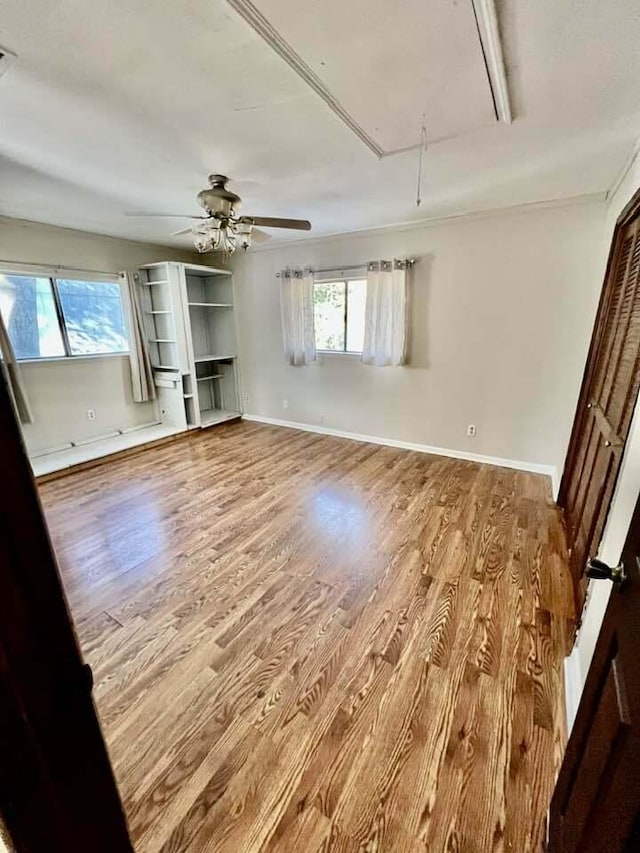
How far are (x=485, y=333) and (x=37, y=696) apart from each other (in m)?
3.79

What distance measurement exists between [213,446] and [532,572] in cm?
339

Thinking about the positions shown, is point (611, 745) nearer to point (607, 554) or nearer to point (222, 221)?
point (607, 554)

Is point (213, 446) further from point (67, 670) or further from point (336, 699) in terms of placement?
point (67, 670)

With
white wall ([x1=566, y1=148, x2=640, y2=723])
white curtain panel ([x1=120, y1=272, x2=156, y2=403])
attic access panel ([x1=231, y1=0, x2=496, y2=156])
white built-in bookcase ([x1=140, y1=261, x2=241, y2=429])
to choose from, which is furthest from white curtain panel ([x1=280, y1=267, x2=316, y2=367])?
white wall ([x1=566, y1=148, x2=640, y2=723])

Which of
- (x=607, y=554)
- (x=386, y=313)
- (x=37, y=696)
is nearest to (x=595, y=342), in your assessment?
(x=607, y=554)

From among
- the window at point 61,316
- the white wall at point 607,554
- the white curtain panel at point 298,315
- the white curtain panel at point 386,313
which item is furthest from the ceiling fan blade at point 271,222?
the window at point 61,316

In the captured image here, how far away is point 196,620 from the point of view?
1845 millimetres

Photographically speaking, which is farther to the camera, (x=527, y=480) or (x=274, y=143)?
(x=527, y=480)

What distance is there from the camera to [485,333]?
3473 millimetres

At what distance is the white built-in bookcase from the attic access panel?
10.9ft

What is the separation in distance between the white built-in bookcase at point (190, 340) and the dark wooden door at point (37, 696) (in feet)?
14.8

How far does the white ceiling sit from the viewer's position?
116 centimetres

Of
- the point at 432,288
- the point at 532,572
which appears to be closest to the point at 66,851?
the point at 532,572

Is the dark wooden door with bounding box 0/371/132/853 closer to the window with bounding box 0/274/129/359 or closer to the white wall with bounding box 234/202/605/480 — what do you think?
the white wall with bounding box 234/202/605/480
